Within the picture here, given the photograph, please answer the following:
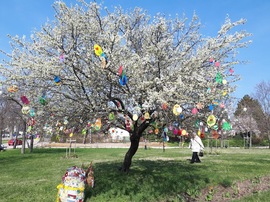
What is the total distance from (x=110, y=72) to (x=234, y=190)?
582 cm

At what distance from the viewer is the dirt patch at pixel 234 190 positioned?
346 inches

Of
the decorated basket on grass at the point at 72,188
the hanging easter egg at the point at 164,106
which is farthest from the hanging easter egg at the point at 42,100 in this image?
the hanging easter egg at the point at 164,106

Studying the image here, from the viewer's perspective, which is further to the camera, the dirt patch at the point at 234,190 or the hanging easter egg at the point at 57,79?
the dirt patch at the point at 234,190

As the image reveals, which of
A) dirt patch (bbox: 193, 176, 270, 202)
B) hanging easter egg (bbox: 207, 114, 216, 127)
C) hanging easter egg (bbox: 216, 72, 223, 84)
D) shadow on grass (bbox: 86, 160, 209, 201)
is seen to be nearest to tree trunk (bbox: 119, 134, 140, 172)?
shadow on grass (bbox: 86, 160, 209, 201)

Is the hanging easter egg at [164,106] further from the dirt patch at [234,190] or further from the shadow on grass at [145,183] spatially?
the dirt patch at [234,190]

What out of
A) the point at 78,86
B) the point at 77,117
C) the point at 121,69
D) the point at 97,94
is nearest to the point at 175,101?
the point at 121,69

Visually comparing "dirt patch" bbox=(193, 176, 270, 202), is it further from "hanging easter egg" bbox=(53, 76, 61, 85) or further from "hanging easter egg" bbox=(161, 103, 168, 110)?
"hanging easter egg" bbox=(53, 76, 61, 85)

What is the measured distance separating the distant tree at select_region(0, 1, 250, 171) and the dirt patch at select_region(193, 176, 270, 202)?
93.9 inches

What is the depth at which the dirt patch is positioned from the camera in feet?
28.9

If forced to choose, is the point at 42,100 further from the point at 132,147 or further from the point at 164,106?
the point at 132,147

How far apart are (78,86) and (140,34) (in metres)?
3.29

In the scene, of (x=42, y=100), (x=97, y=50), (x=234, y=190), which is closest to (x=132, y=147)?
(x=234, y=190)

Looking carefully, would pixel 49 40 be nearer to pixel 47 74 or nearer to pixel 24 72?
pixel 47 74

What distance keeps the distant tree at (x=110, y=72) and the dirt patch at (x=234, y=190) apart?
239 centimetres
